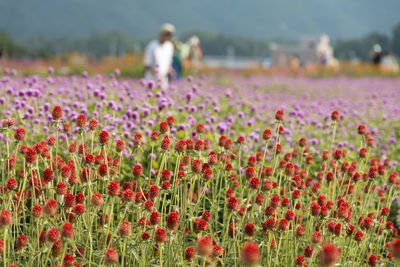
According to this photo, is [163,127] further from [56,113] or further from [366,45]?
[366,45]

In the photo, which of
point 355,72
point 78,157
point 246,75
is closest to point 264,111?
point 78,157

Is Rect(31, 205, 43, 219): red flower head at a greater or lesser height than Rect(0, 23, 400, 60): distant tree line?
lesser

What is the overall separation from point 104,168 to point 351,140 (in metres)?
4.39

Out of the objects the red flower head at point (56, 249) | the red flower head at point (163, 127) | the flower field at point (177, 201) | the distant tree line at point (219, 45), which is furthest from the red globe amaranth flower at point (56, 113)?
the distant tree line at point (219, 45)

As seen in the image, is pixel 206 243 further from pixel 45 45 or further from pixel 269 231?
pixel 45 45

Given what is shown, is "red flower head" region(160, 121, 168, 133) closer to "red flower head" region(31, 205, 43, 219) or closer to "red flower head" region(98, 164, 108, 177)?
"red flower head" region(98, 164, 108, 177)

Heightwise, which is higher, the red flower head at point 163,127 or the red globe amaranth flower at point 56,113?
the red globe amaranth flower at point 56,113

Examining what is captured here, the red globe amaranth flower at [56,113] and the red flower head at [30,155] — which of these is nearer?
the red flower head at [30,155]

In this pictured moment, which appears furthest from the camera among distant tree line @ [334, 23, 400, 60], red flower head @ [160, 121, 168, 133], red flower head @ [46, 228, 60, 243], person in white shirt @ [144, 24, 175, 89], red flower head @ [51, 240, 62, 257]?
distant tree line @ [334, 23, 400, 60]

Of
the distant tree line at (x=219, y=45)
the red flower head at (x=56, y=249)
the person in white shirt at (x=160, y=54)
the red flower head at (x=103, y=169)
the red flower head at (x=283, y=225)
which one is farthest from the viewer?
the distant tree line at (x=219, y=45)

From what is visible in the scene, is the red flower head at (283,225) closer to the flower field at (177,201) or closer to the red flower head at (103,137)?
the flower field at (177,201)

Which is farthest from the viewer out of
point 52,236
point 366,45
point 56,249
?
point 366,45

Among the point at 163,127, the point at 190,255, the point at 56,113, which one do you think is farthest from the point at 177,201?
the point at 56,113

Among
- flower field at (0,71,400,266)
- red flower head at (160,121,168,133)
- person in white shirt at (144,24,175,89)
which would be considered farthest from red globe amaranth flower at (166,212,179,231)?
person in white shirt at (144,24,175,89)
